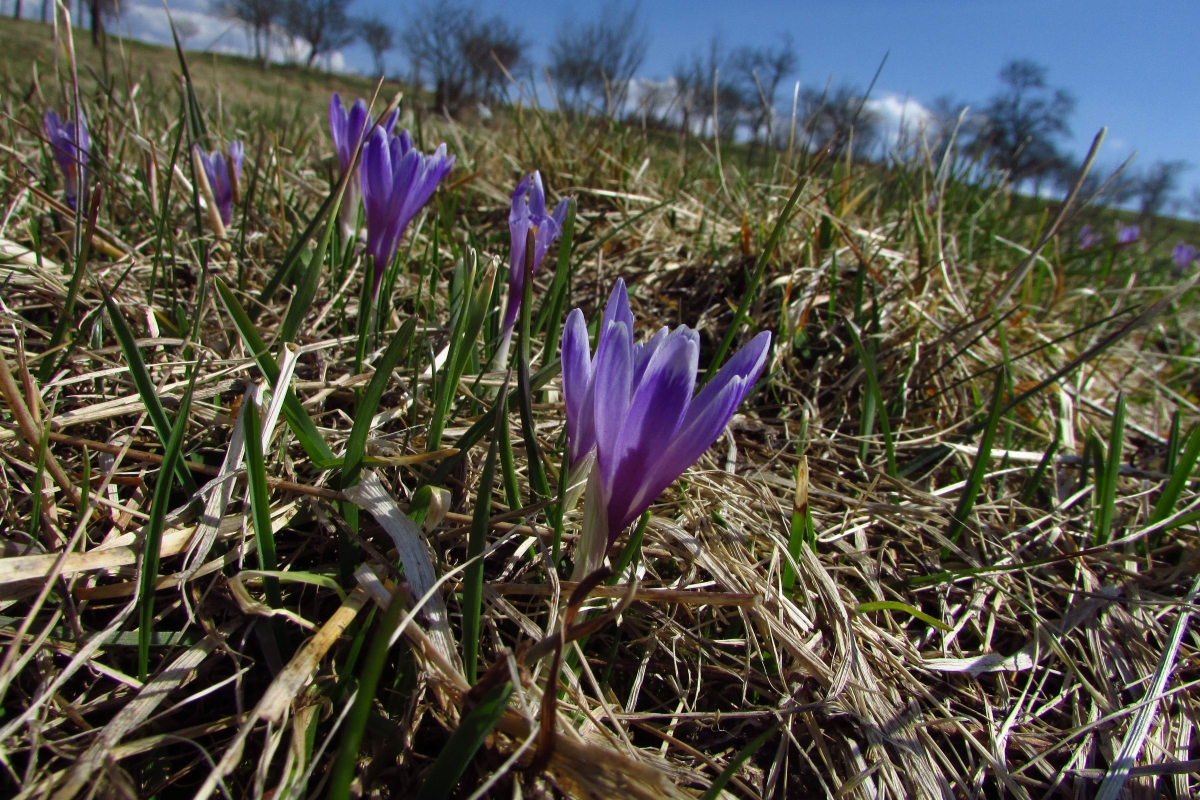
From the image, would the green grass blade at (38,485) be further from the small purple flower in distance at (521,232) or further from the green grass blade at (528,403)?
the small purple flower in distance at (521,232)

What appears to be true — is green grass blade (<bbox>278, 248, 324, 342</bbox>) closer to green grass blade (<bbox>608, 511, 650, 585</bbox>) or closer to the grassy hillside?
green grass blade (<bbox>608, 511, 650, 585</bbox>)

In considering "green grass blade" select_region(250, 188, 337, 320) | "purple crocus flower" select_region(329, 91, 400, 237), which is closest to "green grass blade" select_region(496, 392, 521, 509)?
"green grass blade" select_region(250, 188, 337, 320)

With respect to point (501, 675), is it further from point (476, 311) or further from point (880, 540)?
point (880, 540)

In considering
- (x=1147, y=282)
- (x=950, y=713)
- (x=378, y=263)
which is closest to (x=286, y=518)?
(x=378, y=263)

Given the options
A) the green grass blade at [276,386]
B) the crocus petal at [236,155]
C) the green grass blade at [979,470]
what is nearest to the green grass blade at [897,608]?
the green grass blade at [979,470]

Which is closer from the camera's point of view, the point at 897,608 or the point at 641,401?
the point at 641,401

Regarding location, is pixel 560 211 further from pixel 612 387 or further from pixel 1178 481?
pixel 1178 481

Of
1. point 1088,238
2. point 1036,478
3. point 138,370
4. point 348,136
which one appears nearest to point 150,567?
point 138,370
